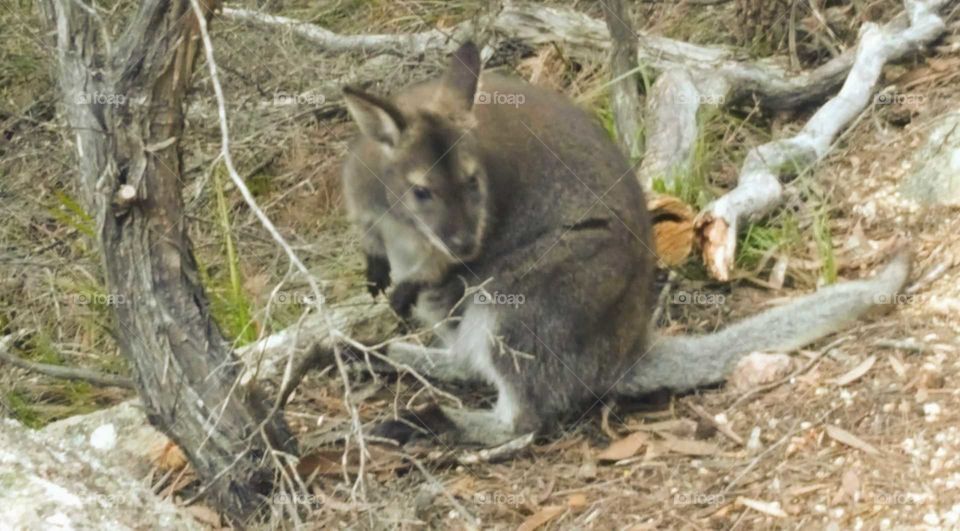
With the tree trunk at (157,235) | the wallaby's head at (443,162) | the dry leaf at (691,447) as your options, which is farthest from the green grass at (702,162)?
the tree trunk at (157,235)

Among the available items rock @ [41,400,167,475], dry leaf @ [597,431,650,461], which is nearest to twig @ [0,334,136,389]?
rock @ [41,400,167,475]

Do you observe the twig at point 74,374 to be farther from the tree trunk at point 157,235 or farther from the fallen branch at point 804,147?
the fallen branch at point 804,147

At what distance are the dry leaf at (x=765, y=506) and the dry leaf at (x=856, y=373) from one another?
75 centimetres

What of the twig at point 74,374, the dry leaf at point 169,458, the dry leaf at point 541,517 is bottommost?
the dry leaf at point 541,517

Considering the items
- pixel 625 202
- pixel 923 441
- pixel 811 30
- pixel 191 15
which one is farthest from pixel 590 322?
pixel 811 30

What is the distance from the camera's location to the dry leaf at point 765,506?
4.06m

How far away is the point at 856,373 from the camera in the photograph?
468cm

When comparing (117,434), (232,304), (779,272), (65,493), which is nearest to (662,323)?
(779,272)

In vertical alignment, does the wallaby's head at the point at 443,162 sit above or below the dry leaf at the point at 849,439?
above

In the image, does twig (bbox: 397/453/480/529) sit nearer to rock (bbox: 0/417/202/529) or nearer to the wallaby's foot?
the wallaby's foot

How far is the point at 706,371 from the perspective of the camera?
4922 millimetres

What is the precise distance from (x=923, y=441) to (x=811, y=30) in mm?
3421

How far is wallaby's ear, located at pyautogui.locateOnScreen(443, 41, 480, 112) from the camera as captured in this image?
15.6 feet

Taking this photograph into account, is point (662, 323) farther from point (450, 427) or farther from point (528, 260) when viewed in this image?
point (450, 427)
